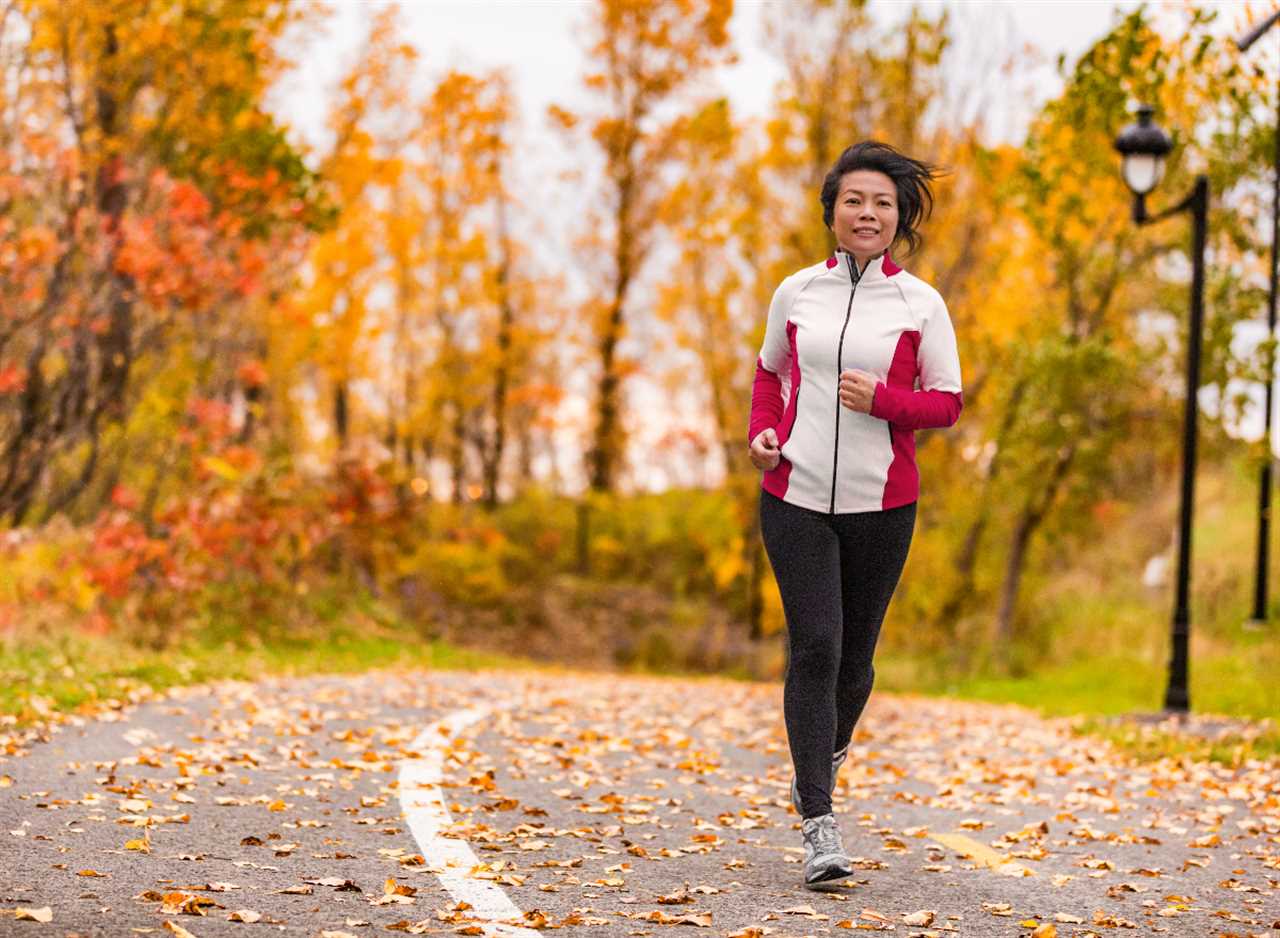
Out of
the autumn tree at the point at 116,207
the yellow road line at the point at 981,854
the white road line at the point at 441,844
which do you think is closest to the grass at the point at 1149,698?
the yellow road line at the point at 981,854

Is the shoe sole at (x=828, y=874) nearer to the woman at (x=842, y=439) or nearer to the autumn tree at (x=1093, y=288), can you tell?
the woman at (x=842, y=439)

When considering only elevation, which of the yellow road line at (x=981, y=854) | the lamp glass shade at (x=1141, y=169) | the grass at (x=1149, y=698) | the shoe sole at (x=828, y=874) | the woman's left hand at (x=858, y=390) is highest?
the lamp glass shade at (x=1141, y=169)

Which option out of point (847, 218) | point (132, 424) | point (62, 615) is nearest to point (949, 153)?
point (132, 424)

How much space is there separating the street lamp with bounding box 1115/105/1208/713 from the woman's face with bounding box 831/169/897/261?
794 centimetres

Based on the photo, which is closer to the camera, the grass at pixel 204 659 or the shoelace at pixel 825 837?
the shoelace at pixel 825 837

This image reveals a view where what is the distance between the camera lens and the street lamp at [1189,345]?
12570 millimetres

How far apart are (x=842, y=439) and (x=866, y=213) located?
32.3 inches

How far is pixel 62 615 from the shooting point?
1493 cm

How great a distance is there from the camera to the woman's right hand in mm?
5254

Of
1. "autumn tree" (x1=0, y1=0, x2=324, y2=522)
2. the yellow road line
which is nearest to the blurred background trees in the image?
"autumn tree" (x1=0, y1=0, x2=324, y2=522)

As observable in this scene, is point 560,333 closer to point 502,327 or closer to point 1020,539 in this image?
point 502,327

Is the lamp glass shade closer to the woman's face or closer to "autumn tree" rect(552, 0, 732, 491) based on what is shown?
the woman's face

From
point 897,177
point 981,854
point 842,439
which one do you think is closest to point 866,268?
point 897,177

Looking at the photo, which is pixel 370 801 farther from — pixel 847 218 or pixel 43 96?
pixel 43 96
